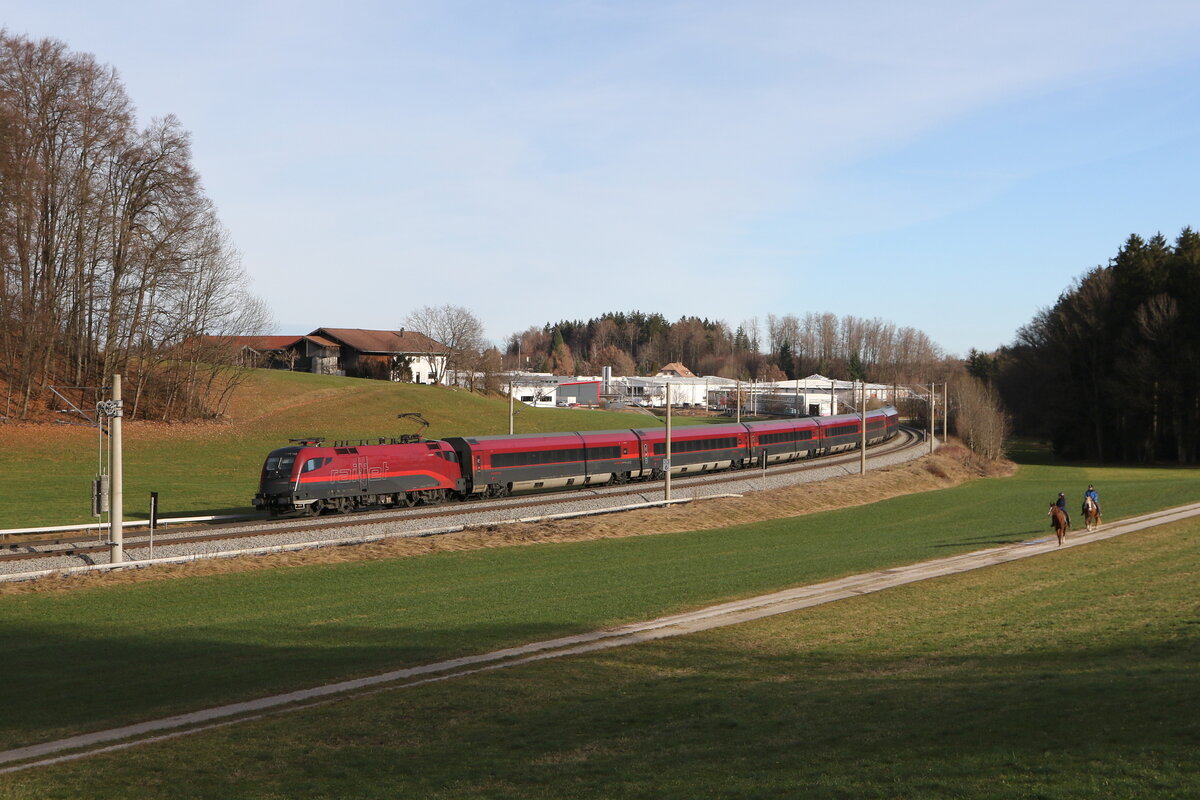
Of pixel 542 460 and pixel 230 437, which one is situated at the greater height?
pixel 230 437

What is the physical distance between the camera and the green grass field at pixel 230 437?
44.6 meters

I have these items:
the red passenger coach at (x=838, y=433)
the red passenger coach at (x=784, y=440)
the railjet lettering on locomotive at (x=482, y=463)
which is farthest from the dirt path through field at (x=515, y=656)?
the red passenger coach at (x=838, y=433)

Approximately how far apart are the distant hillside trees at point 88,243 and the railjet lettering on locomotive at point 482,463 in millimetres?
26492

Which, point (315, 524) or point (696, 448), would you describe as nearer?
point (315, 524)

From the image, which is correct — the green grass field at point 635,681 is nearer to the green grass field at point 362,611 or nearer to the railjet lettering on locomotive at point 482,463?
the green grass field at point 362,611

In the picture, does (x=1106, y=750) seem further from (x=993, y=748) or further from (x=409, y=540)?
(x=409, y=540)

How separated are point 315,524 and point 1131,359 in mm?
82881

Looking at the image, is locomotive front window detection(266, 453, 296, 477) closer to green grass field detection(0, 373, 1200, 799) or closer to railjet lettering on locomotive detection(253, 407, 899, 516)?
railjet lettering on locomotive detection(253, 407, 899, 516)

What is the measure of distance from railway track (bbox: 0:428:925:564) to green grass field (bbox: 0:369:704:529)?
5106 millimetres

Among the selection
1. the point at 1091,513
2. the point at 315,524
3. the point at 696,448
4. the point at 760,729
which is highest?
the point at 696,448

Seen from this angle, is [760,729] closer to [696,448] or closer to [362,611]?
[362,611]

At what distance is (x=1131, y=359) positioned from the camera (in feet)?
304

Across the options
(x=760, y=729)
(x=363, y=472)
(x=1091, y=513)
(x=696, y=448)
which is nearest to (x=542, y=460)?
(x=363, y=472)

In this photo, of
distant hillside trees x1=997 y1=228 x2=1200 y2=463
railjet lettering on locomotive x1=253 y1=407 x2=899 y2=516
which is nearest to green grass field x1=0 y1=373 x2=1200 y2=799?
railjet lettering on locomotive x1=253 y1=407 x2=899 y2=516
